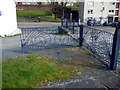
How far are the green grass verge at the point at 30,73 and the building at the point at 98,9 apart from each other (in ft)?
119

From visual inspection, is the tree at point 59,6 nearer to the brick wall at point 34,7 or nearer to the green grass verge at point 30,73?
the brick wall at point 34,7

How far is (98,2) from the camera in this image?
4044 cm

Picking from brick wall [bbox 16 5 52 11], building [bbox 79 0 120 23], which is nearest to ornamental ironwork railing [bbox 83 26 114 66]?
building [bbox 79 0 120 23]

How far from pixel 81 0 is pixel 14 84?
40425 mm

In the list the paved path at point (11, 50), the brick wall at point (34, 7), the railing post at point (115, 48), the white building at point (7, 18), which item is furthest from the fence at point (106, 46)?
the brick wall at point (34, 7)

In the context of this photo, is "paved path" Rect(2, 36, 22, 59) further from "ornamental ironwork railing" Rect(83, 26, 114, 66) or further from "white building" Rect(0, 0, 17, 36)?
"ornamental ironwork railing" Rect(83, 26, 114, 66)

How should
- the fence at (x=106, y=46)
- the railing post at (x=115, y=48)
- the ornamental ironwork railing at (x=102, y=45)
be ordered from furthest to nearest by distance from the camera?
the ornamental ironwork railing at (x=102, y=45) < the fence at (x=106, y=46) < the railing post at (x=115, y=48)

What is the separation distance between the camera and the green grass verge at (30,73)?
3.77 meters

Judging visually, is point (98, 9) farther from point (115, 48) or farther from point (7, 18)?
point (115, 48)

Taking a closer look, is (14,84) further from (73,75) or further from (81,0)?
(81,0)

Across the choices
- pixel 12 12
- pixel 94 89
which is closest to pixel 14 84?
pixel 94 89

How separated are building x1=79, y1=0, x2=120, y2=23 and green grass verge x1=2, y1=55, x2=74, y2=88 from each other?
36.4m

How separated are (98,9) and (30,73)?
3995cm

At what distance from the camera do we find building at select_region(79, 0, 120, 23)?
39938 millimetres
